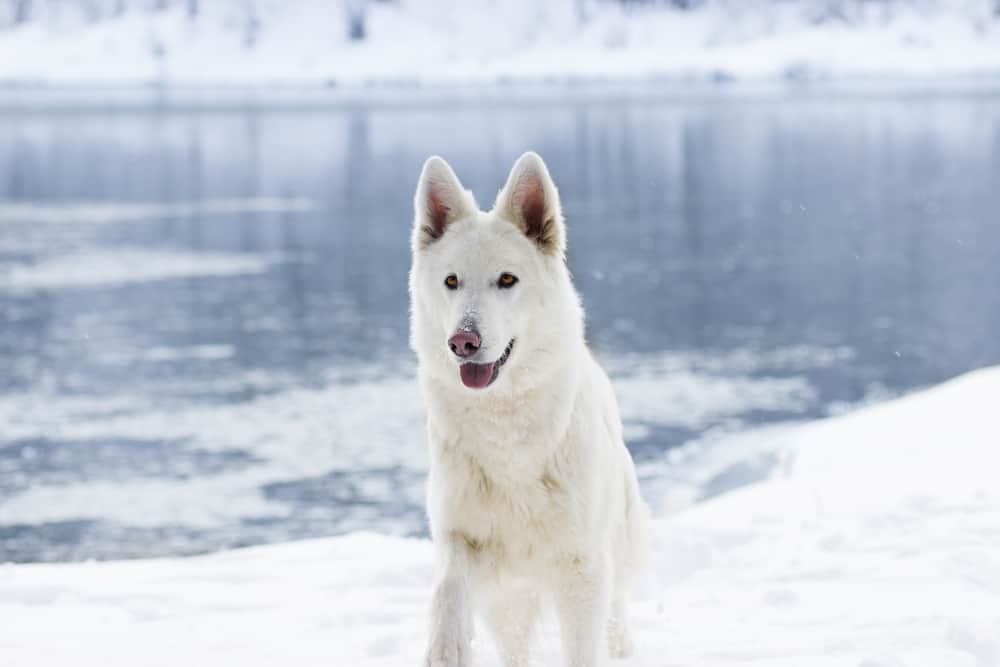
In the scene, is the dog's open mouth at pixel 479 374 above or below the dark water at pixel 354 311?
above

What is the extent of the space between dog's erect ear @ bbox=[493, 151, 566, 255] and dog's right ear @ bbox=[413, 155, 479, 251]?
0.55 ft

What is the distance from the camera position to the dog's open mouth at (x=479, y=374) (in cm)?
491

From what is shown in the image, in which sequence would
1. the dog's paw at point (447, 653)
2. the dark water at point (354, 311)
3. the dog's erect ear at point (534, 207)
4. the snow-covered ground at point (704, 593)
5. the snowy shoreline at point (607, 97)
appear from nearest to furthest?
the dog's paw at point (447, 653)
the dog's erect ear at point (534, 207)
the snow-covered ground at point (704, 593)
the dark water at point (354, 311)
the snowy shoreline at point (607, 97)

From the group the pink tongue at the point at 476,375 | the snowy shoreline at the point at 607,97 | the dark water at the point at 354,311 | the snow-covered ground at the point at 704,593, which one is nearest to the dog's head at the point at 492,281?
the pink tongue at the point at 476,375

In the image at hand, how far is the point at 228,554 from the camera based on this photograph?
991 cm

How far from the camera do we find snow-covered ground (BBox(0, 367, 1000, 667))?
6113 mm

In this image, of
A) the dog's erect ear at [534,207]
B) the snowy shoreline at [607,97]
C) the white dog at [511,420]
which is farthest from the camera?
the snowy shoreline at [607,97]

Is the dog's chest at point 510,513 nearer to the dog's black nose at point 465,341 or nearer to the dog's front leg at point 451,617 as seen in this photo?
the dog's front leg at point 451,617

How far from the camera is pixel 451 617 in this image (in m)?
4.82

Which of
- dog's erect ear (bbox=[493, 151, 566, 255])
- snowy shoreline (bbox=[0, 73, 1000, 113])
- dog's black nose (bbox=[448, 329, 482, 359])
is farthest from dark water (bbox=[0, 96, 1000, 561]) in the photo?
snowy shoreline (bbox=[0, 73, 1000, 113])

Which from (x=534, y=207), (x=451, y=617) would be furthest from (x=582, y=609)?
(x=534, y=207)

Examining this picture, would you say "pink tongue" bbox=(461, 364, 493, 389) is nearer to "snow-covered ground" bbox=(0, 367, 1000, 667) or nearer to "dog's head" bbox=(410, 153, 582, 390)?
"dog's head" bbox=(410, 153, 582, 390)

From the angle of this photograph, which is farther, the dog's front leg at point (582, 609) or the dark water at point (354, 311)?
the dark water at point (354, 311)

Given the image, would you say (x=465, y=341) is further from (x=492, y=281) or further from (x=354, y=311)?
(x=354, y=311)
